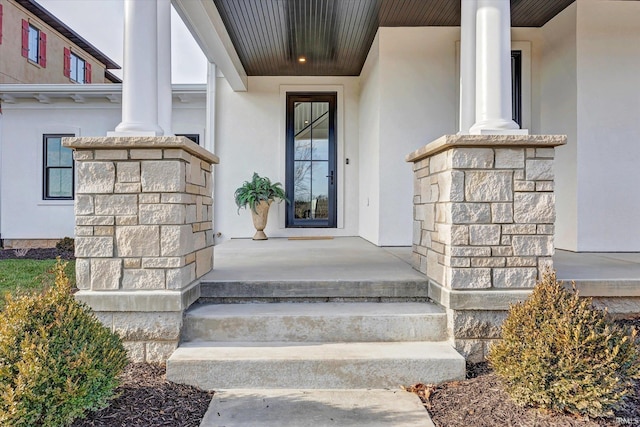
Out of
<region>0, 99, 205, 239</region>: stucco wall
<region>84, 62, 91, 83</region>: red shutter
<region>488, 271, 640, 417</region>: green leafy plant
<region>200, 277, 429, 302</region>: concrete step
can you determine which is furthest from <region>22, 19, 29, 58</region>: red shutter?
<region>488, 271, 640, 417</region>: green leafy plant

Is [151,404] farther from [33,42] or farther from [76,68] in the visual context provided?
[76,68]

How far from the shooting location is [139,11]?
8.75 ft

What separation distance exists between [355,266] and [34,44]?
12016 millimetres

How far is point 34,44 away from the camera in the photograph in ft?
35.8

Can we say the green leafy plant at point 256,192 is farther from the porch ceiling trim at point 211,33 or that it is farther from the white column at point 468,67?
the white column at point 468,67

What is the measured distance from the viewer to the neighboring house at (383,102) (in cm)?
453

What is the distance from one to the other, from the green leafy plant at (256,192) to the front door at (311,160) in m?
0.55

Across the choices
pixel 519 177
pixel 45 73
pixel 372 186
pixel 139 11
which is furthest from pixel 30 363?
pixel 45 73

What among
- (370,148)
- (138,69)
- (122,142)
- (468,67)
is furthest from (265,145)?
(122,142)

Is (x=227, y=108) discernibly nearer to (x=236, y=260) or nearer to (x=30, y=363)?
(x=236, y=260)

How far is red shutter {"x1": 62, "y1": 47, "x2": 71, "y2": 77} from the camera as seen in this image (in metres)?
12.2

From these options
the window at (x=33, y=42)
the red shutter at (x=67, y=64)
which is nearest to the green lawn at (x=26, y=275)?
the window at (x=33, y=42)

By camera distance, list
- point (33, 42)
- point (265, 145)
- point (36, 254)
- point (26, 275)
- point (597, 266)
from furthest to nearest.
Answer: point (33, 42), point (36, 254), point (265, 145), point (26, 275), point (597, 266)

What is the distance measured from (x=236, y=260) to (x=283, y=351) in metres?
1.72
